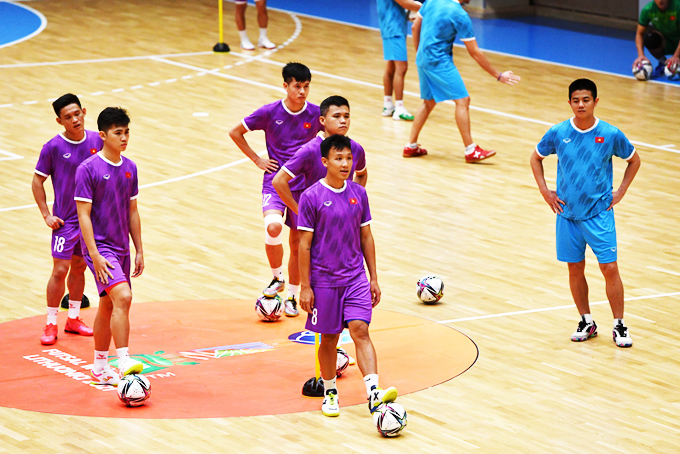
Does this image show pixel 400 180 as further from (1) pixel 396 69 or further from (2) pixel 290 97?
(2) pixel 290 97

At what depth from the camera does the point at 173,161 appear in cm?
1330

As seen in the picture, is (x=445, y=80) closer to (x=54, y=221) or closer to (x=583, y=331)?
(x=583, y=331)

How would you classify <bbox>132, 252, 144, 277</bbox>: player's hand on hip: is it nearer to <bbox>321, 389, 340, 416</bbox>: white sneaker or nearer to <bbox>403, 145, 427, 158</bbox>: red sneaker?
<bbox>321, 389, 340, 416</bbox>: white sneaker

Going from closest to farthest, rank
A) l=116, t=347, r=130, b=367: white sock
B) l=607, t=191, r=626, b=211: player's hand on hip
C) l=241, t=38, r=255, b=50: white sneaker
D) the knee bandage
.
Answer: l=116, t=347, r=130, b=367: white sock → l=607, t=191, r=626, b=211: player's hand on hip → the knee bandage → l=241, t=38, r=255, b=50: white sneaker

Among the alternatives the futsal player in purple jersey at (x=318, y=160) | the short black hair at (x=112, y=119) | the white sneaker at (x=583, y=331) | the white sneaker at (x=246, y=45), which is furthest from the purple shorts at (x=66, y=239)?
the white sneaker at (x=246, y=45)

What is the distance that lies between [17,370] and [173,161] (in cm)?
600

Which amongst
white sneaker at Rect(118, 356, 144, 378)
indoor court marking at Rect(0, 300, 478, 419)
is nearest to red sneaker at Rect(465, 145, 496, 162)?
indoor court marking at Rect(0, 300, 478, 419)

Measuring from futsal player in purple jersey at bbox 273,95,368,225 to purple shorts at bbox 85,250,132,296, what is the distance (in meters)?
1.26

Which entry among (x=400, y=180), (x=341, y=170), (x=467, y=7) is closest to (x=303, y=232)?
(x=341, y=170)

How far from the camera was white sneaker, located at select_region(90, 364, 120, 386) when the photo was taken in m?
7.34

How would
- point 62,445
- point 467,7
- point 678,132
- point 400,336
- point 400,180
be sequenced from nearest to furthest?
point 62,445, point 400,336, point 400,180, point 678,132, point 467,7

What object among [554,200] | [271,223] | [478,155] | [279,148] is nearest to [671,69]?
[478,155]

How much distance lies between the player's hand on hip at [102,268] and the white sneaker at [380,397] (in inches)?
73.8

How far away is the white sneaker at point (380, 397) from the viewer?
257 inches
